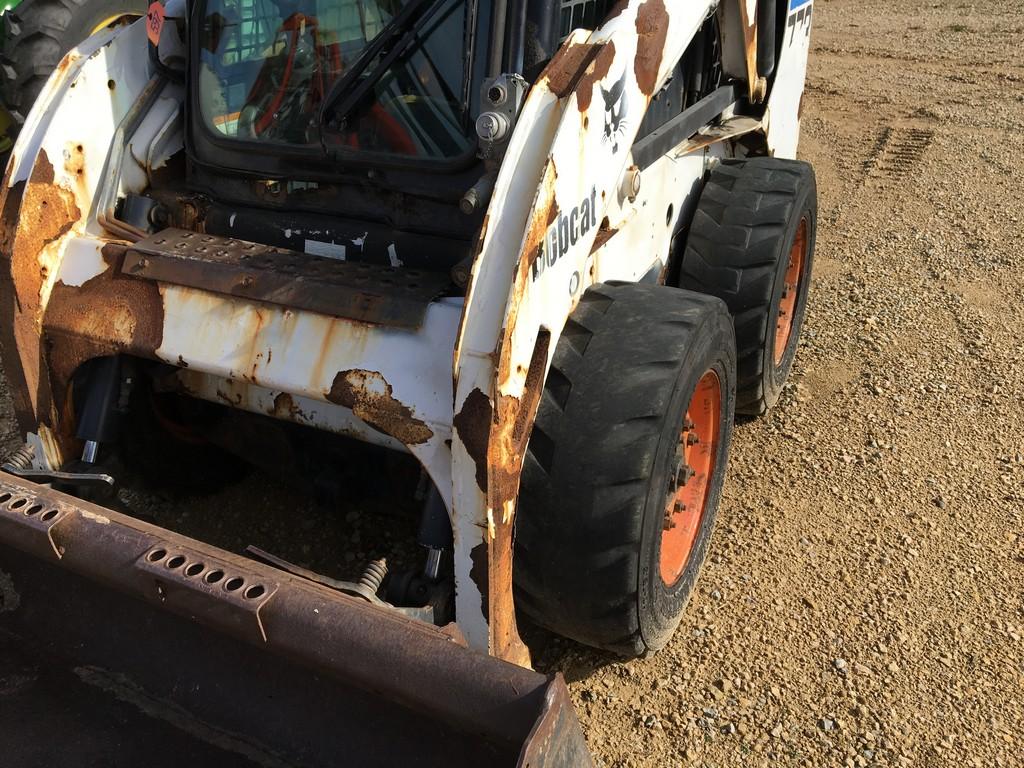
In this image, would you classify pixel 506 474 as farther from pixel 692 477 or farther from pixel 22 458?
pixel 22 458

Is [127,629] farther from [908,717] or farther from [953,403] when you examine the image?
[953,403]

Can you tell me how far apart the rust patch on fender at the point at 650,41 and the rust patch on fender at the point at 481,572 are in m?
1.17

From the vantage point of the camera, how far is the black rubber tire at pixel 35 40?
4.45 metres

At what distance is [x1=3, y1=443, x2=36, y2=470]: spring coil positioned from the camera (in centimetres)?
238

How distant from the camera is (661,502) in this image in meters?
2.16

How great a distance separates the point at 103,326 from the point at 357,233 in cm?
68

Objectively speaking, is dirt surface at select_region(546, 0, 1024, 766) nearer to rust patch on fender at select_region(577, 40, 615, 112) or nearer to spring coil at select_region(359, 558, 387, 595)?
spring coil at select_region(359, 558, 387, 595)

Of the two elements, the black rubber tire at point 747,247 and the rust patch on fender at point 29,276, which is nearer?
the rust patch on fender at point 29,276

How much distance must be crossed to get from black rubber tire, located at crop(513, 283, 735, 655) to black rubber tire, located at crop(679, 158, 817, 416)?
96 cm

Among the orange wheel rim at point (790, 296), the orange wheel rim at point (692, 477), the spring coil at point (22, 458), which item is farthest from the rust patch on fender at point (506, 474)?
the orange wheel rim at point (790, 296)

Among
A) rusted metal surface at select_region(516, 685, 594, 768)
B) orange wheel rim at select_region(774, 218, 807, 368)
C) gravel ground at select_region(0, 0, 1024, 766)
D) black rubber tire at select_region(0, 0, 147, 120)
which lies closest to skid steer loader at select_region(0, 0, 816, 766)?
rusted metal surface at select_region(516, 685, 594, 768)

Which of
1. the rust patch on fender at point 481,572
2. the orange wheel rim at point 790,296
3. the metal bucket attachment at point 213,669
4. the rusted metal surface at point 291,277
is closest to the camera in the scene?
the metal bucket attachment at point 213,669

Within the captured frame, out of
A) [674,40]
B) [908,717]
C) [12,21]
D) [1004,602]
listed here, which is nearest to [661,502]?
[908,717]

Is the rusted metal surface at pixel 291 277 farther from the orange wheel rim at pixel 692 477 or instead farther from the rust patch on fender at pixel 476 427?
the orange wheel rim at pixel 692 477
